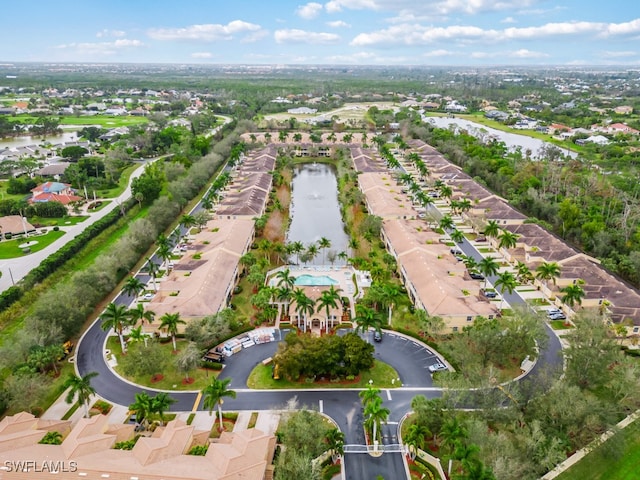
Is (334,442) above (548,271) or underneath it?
underneath

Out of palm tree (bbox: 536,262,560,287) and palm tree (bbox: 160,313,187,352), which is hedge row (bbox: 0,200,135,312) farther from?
palm tree (bbox: 536,262,560,287)

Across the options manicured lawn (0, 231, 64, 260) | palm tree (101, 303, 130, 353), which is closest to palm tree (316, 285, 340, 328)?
palm tree (101, 303, 130, 353)

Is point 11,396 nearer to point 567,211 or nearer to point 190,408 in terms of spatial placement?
point 190,408

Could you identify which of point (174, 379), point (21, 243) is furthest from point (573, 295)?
point (21, 243)

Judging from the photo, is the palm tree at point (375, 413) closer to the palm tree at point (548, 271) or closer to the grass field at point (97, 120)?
the palm tree at point (548, 271)

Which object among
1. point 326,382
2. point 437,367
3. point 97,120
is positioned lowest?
point 326,382

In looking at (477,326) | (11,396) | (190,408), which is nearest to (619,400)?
(477,326)

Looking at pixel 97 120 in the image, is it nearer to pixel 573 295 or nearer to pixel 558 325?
pixel 558 325

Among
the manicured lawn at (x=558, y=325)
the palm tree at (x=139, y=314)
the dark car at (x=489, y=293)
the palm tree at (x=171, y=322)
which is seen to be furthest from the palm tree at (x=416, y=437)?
the palm tree at (x=139, y=314)
